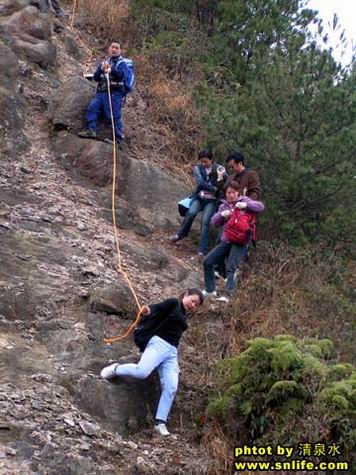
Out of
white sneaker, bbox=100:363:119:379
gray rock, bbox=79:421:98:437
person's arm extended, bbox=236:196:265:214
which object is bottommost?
gray rock, bbox=79:421:98:437

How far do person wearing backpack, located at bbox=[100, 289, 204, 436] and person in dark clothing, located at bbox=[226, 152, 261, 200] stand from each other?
109 inches

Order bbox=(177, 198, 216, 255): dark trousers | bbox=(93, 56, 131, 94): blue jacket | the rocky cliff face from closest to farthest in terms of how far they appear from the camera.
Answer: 1. the rocky cliff face
2. bbox=(177, 198, 216, 255): dark trousers
3. bbox=(93, 56, 131, 94): blue jacket

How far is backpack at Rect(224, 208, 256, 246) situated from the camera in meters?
8.35

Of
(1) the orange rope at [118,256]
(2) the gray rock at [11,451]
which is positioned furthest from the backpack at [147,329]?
(2) the gray rock at [11,451]

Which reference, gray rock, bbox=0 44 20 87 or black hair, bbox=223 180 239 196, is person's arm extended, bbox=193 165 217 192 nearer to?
black hair, bbox=223 180 239 196

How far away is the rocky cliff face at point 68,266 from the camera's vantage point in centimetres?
550

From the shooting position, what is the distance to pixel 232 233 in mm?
8367

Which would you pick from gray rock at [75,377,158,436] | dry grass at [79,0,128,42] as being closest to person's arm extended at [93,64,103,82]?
dry grass at [79,0,128,42]

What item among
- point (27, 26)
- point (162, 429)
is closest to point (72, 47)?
point (27, 26)

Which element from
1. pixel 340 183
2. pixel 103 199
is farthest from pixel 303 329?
pixel 103 199

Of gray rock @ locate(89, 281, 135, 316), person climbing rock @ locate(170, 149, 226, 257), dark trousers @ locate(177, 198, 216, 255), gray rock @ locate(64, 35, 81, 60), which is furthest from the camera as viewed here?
gray rock @ locate(64, 35, 81, 60)

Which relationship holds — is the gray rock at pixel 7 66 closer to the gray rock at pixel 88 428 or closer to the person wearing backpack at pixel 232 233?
the person wearing backpack at pixel 232 233

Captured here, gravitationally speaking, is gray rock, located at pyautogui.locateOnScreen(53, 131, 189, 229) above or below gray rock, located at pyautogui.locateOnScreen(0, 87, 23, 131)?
below

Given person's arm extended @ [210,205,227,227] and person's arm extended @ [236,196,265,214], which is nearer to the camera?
person's arm extended @ [236,196,265,214]
